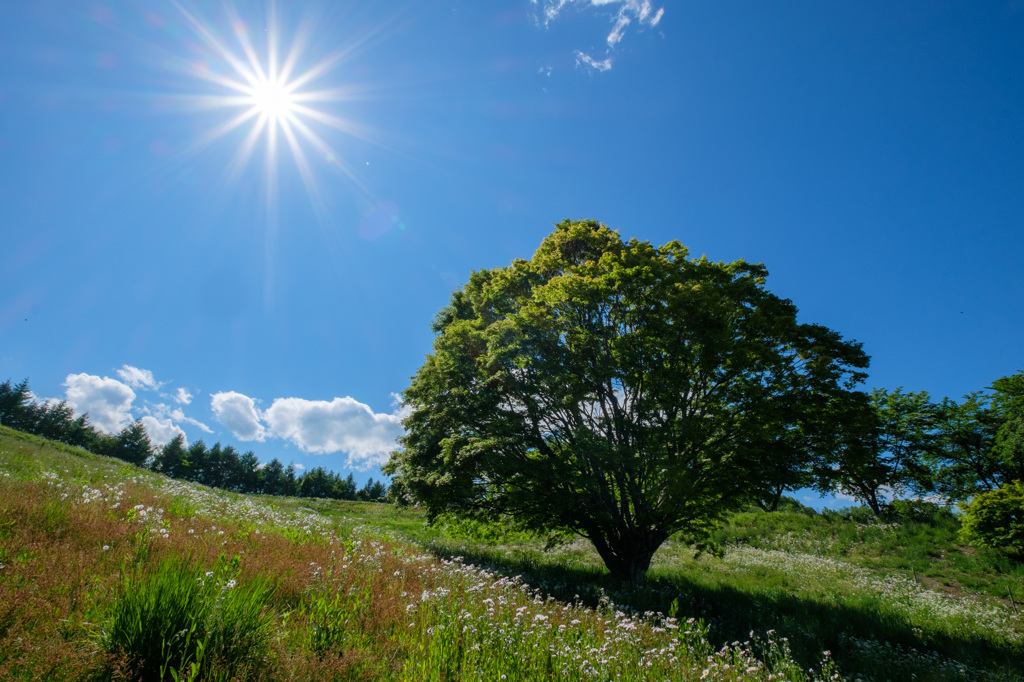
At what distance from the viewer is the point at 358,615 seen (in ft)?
16.1

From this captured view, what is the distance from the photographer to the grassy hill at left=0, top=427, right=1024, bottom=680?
3.17 metres

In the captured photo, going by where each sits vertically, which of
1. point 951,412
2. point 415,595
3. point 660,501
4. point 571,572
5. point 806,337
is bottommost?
point 571,572

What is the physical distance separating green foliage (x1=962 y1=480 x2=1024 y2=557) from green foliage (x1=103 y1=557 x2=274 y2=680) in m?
26.0

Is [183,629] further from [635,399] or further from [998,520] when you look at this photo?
[998,520]

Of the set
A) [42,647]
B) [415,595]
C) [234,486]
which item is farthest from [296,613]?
[234,486]

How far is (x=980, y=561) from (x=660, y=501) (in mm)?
17757

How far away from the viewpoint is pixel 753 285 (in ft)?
43.9

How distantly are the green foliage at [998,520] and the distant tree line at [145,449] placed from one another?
74393 millimetres

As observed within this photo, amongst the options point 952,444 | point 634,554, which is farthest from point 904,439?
point 634,554

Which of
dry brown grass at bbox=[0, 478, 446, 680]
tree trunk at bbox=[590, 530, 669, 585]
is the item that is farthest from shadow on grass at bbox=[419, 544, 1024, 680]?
dry brown grass at bbox=[0, 478, 446, 680]

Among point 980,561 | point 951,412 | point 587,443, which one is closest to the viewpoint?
point 587,443

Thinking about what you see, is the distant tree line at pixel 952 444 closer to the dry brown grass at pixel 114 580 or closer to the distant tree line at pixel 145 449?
the dry brown grass at pixel 114 580

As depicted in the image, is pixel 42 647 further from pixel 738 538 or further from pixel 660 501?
pixel 738 538

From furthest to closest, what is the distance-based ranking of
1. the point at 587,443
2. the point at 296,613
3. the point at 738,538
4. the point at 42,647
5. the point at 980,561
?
the point at 738,538 → the point at 980,561 → the point at 587,443 → the point at 296,613 → the point at 42,647
